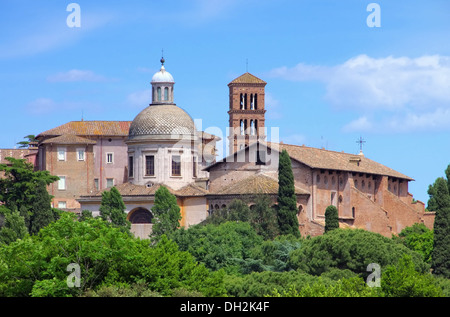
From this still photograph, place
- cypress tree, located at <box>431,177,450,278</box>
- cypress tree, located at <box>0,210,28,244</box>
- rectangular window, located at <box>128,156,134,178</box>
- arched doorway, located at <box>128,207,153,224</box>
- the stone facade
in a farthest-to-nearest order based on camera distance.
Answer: rectangular window, located at <box>128,156,134,178</box>
arched doorway, located at <box>128,207,153,224</box>
the stone facade
cypress tree, located at <box>0,210,28,244</box>
cypress tree, located at <box>431,177,450,278</box>

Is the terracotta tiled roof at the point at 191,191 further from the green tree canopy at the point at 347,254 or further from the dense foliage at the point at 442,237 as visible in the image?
the green tree canopy at the point at 347,254

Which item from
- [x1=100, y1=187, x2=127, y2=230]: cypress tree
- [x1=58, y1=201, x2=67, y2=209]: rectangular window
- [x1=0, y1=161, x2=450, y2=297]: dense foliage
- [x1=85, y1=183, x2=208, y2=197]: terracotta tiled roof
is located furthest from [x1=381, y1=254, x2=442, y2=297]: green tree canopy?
[x1=58, y1=201, x2=67, y2=209]: rectangular window

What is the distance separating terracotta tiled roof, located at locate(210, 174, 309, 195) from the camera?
72062 mm

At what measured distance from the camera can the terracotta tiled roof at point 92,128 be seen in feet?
290

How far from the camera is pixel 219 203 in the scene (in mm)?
74312

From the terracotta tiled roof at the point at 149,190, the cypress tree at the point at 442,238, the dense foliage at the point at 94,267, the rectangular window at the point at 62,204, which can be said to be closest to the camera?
the dense foliage at the point at 94,267

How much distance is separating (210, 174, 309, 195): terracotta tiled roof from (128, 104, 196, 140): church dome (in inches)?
279

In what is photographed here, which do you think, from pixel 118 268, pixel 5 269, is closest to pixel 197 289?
pixel 118 268

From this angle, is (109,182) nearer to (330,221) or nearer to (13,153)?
(13,153)

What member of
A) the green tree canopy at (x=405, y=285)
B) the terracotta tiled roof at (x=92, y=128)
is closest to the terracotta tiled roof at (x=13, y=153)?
the terracotta tiled roof at (x=92, y=128)

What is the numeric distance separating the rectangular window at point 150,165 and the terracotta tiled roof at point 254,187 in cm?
663

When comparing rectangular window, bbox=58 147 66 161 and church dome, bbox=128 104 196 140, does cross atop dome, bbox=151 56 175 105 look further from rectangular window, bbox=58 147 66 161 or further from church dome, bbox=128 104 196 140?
rectangular window, bbox=58 147 66 161

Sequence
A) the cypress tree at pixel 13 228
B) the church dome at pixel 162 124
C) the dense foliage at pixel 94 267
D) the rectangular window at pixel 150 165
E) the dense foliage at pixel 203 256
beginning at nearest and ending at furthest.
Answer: the dense foliage at pixel 94 267 < the dense foliage at pixel 203 256 < the cypress tree at pixel 13 228 < the rectangular window at pixel 150 165 < the church dome at pixel 162 124

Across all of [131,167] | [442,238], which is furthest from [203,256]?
[131,167]
